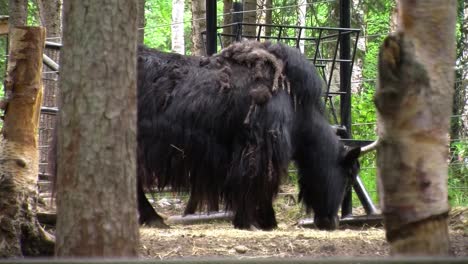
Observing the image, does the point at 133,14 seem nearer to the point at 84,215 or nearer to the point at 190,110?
the point at 84,215

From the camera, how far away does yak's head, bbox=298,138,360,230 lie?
9.29 metres

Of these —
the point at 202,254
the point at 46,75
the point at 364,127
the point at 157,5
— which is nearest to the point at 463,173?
the point at 364,127

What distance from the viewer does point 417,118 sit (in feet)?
11.6

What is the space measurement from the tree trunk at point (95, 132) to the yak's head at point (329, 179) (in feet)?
16.7

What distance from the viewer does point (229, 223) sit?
9.84 meters

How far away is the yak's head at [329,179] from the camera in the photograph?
9.29 m

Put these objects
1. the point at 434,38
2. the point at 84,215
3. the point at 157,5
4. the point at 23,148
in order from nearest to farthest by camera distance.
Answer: the point at 434,38 < the point at 84,215 < the point at 23,148 < the point at 157,5

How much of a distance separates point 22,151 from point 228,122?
3.31 m

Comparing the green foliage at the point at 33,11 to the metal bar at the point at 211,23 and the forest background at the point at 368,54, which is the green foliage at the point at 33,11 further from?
the metal bar at the point at 211,23

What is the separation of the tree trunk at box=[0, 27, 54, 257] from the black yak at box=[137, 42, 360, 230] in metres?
2.87

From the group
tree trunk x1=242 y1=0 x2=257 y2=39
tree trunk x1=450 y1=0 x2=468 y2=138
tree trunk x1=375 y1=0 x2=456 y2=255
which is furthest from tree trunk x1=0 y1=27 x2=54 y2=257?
tree trunk x1=450 y1=0 x2=468 y2=138

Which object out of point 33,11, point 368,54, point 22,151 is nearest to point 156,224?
point 22,151

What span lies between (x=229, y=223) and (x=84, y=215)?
18.3 ft

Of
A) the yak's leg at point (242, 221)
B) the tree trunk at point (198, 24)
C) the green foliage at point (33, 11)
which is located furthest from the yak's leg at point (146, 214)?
the green foliage at point (33, 11)
